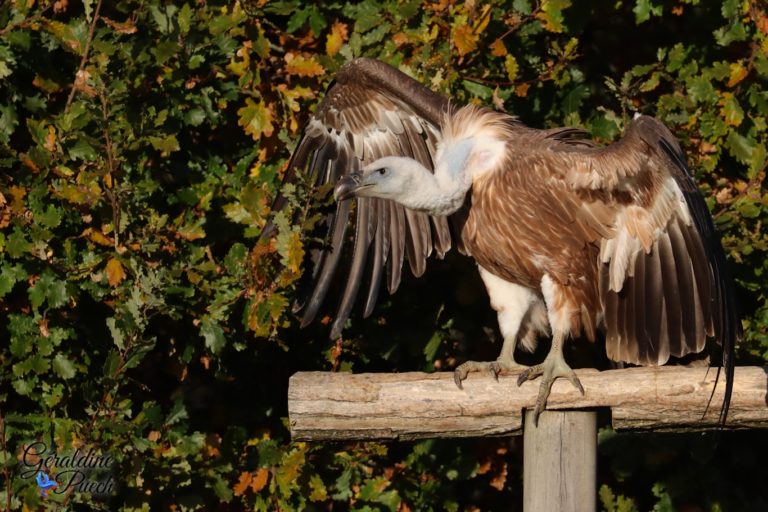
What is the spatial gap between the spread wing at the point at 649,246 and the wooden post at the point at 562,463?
404 millimetres

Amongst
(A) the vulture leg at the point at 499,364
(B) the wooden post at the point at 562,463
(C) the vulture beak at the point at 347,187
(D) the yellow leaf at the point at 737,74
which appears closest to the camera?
(B) the wooden post at the point at 562,463

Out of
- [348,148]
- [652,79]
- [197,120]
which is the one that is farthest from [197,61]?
[652,79]

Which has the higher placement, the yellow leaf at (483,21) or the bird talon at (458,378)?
the yellow leaf at (483,21)

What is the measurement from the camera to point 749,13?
5004 millimetres

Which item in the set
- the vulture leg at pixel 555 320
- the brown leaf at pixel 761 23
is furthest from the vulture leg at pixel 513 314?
the brown leaf at pixel 761 23

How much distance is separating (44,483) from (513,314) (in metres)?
1.87

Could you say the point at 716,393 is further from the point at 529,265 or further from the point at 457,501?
the point at 457,501

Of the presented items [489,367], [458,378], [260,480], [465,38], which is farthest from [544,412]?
[465,38]

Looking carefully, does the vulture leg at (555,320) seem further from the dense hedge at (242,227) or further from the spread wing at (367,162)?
the dense hedge at (242,227)

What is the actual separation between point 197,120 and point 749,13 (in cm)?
220

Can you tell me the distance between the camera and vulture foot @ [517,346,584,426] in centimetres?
428

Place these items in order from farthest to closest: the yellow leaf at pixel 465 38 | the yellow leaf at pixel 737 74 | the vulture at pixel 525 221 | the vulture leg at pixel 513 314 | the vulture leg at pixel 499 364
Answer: the yellow leaf at pixel 737 74 → the vulture leg at pixel 513 314 → the yellow leaf at pixel 465 38 → the vulture leg at pixel 499 364 → the vulture at pixel 525 221

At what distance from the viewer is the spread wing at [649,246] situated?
4195 millimetres

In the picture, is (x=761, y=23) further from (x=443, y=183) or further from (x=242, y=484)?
(x=242, y=484)
